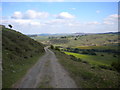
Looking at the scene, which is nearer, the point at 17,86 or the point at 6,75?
the point at 17,86

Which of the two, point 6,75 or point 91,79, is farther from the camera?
point 6,75

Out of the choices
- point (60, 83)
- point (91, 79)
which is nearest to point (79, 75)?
point (91, 79)

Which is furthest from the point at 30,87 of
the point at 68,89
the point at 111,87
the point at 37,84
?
the point at 111,87

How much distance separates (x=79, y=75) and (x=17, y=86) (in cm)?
831

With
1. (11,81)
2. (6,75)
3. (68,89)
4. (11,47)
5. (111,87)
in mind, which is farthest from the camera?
(11,47)

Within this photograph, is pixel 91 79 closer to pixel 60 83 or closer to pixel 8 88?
pixel 60 83

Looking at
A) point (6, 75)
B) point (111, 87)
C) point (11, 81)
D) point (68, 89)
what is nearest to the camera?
point (68, 89)

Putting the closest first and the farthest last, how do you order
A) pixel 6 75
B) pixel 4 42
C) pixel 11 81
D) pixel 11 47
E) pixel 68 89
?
pixel 68 89, pixel 11 81, pixel 6 75, pixel 11 47, pixel 4 42

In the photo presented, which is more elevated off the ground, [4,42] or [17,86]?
[4,42]

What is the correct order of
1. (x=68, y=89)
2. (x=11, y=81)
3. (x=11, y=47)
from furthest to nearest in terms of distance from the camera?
(x=11, y=47) → (x=11, y=81) → (x=68, y=89)

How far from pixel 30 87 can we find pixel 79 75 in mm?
7089

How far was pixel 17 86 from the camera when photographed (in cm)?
1227

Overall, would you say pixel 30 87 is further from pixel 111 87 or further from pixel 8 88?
pixel 111 87

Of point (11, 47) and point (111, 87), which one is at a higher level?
point (11, 47)
